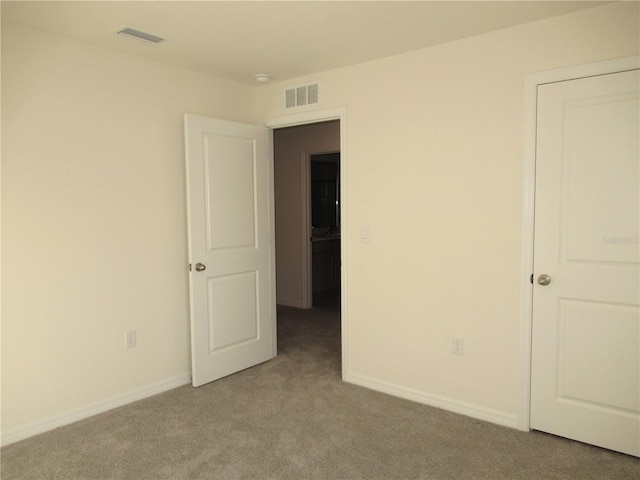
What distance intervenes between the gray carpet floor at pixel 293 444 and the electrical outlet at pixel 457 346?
16.1 inches

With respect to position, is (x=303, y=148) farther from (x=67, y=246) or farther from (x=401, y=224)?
(x=67, y=246)

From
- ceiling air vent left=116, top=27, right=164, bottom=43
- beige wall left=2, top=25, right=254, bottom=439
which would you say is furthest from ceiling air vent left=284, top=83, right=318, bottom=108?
ceiling air vent left=116, top=27, right=164, bottom=43


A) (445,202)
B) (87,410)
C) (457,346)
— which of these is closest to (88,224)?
(87,410)

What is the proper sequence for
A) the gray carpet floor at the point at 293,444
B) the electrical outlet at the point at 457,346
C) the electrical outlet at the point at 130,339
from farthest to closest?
the electrical outlet at the point at 130,339 → the electrical outlet at the point at 457,346 → the gray carpet floor at the point at 293,444

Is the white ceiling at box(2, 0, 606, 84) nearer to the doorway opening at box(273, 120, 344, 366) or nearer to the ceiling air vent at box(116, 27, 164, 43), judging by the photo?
the ceiling air vent at box(116, 27, 164, 43)

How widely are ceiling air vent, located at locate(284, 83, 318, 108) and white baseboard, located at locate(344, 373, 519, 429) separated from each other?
218 cm

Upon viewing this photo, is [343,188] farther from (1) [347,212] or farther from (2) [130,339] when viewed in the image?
(2) [130,339]

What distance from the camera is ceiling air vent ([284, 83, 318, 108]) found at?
12.0ft

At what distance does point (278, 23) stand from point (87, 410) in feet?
8.86

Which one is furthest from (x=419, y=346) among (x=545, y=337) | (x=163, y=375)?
(x=163, y=375)

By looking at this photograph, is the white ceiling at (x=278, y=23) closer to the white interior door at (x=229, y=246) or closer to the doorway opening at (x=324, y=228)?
the white interior door at (x=229, y=246)

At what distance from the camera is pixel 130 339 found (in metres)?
3.26

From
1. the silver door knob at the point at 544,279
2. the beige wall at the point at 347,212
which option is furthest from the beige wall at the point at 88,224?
the silver door knob at the point at 544,279

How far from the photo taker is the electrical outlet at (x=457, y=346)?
3033 mm
